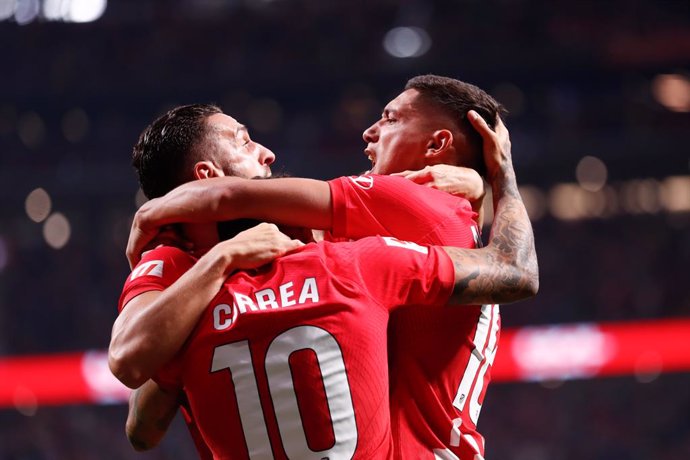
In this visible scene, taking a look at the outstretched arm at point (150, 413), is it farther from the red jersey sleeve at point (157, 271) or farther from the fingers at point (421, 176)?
the fingers at point (421, 176)

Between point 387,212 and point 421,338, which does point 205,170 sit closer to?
point 387,212

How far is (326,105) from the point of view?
20.5 meters

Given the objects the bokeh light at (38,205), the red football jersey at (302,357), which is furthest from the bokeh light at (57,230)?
the red football jersey at (302,357)

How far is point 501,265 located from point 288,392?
0.75 metres

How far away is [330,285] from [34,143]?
1939 cm

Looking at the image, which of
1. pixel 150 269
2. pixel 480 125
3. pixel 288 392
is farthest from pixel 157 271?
pixel 480 125

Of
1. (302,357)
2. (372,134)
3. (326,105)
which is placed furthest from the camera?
(326,105)

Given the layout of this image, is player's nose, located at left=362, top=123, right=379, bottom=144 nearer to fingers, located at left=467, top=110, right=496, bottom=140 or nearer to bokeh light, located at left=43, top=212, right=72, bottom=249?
fingers, located at left=467, top=110, right=496, bottom=140

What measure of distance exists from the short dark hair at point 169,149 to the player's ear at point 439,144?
77 cm

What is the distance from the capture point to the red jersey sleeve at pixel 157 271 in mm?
2658

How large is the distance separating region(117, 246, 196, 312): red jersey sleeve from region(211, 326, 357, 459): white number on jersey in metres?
0.34

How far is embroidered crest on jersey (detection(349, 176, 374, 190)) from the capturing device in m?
2.83

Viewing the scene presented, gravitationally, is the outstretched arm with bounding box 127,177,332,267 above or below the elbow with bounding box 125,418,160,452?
above

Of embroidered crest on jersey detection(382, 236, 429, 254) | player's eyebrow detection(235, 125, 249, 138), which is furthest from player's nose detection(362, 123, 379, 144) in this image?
embroidered crest on jersey detection(382, 236, 429, 254)
